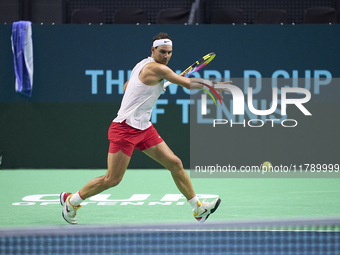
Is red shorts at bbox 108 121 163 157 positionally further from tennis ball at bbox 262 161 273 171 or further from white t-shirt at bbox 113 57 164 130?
tennis ball at bbox 262 161 273 171

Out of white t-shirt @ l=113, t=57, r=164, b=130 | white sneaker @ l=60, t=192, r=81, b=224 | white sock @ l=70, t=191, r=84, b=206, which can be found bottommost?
white sneaker @ l=60, t=192, r=81, b=224

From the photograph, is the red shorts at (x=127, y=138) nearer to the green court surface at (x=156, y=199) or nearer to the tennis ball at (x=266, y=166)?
the green court surface at (x=156, y=199)

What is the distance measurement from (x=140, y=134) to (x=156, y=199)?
1.67m

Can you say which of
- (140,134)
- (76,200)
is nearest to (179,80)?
(140,134)

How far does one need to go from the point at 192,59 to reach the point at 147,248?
23.3 feet

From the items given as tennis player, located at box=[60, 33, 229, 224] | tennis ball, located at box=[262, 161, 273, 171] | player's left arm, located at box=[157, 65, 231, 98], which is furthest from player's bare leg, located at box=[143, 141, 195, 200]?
tennis ball, located at box=[262, 161, 273, 171]

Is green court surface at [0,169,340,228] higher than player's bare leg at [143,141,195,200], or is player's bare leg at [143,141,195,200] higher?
player's bare leg at [143,141,195,200]

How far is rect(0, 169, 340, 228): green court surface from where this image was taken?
4.62m

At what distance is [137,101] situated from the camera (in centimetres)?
423

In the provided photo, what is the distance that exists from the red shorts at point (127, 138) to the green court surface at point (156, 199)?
0.66 m

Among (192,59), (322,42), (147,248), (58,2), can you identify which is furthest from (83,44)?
(147,248)

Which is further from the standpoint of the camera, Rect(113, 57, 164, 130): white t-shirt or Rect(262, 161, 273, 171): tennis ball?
Rect(262, 161, 273, 171): tennis ball

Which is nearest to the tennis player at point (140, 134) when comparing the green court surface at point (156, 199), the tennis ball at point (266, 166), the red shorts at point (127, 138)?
the red shorts at point (127, 138)

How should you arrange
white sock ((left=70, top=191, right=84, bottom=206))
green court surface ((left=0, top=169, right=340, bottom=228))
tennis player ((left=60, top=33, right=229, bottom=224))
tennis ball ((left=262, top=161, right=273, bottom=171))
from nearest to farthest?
tennis player ((left=60, top=33, right=229, bottom=224)) → white sock ((left=70, top=191, right=84, bottom=206)) → green court surface ((left=0, top=169, right=340, bottom=228)) → tennis ball ((left=262, top=161, right=273, bottom=171))
